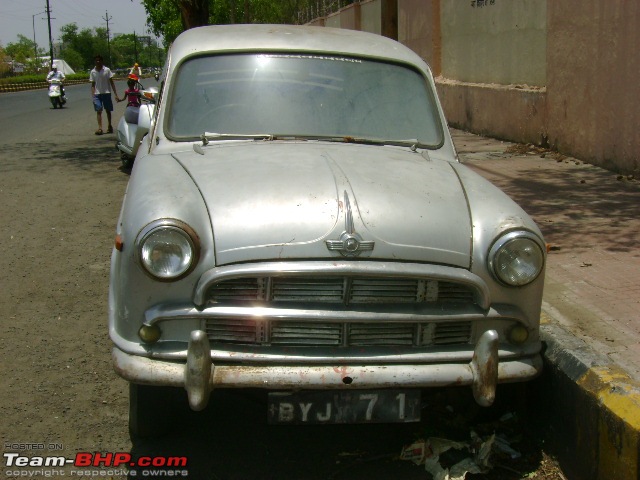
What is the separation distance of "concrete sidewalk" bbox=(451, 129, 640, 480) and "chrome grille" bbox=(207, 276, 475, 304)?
0.86m

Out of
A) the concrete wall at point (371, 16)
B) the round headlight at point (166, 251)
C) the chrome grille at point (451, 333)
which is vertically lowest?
the chrome grille at point (451, 333)

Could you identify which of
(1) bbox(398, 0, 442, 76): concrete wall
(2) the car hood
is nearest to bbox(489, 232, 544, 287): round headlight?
(2) the car hood

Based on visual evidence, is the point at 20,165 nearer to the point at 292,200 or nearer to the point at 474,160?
the point at 474,160

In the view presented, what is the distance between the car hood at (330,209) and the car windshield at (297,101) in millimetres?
488

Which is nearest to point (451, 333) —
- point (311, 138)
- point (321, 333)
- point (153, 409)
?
point (321, 333)

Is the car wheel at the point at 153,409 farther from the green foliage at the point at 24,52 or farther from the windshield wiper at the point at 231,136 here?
the green foliage at the point at 24,52

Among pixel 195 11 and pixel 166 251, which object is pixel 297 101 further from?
pixel 195 11

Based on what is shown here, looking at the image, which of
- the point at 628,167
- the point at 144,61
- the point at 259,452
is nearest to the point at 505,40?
the point at 628,167

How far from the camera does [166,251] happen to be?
302 centimetres

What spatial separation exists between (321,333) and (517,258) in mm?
832

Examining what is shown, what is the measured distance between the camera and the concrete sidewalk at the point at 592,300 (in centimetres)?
313

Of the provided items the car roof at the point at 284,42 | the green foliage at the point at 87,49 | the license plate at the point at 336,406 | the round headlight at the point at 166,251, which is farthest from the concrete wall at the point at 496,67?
the green foliage at the point at 87,49

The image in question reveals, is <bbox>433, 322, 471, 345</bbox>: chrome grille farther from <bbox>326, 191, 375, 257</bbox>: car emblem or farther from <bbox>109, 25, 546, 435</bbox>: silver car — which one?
<bbox>326, 191, 375, 257</bbox>: car emblem

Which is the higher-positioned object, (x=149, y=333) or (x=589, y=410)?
(x=149, y=333)
